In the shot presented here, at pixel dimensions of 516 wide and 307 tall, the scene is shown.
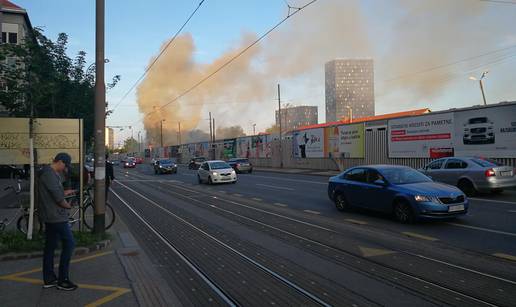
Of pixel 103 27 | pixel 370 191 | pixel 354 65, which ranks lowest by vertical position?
pixel 370 191

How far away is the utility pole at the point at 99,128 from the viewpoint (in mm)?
8664

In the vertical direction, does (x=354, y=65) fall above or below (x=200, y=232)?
above

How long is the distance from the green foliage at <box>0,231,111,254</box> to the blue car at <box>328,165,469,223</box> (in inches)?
248

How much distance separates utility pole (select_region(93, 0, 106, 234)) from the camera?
8.66 metres

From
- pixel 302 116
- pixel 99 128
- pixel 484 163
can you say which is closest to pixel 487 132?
pixel 484 163

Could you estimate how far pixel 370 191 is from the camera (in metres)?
11.0

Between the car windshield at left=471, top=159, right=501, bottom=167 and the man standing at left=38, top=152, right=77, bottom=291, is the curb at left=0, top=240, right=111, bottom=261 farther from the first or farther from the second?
the car windshield at left=471, top=159, right=501, bottom=167

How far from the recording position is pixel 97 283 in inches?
230

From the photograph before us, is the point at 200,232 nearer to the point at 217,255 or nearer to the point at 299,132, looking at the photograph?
the point at 217,255

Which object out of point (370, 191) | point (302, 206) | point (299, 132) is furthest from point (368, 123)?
point (370, 191)

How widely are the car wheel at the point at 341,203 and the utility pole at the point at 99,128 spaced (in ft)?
21.1

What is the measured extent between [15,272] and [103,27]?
4.98 metres

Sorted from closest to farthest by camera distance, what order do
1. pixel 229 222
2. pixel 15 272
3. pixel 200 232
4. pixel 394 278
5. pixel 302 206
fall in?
pixel 394 278
pixel 15 272
pixel 200 232
pixel 229 222
pixel 302 206

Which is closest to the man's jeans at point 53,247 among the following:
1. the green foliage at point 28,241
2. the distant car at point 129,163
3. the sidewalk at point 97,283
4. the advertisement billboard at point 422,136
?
the sidewalk at point 97,283
